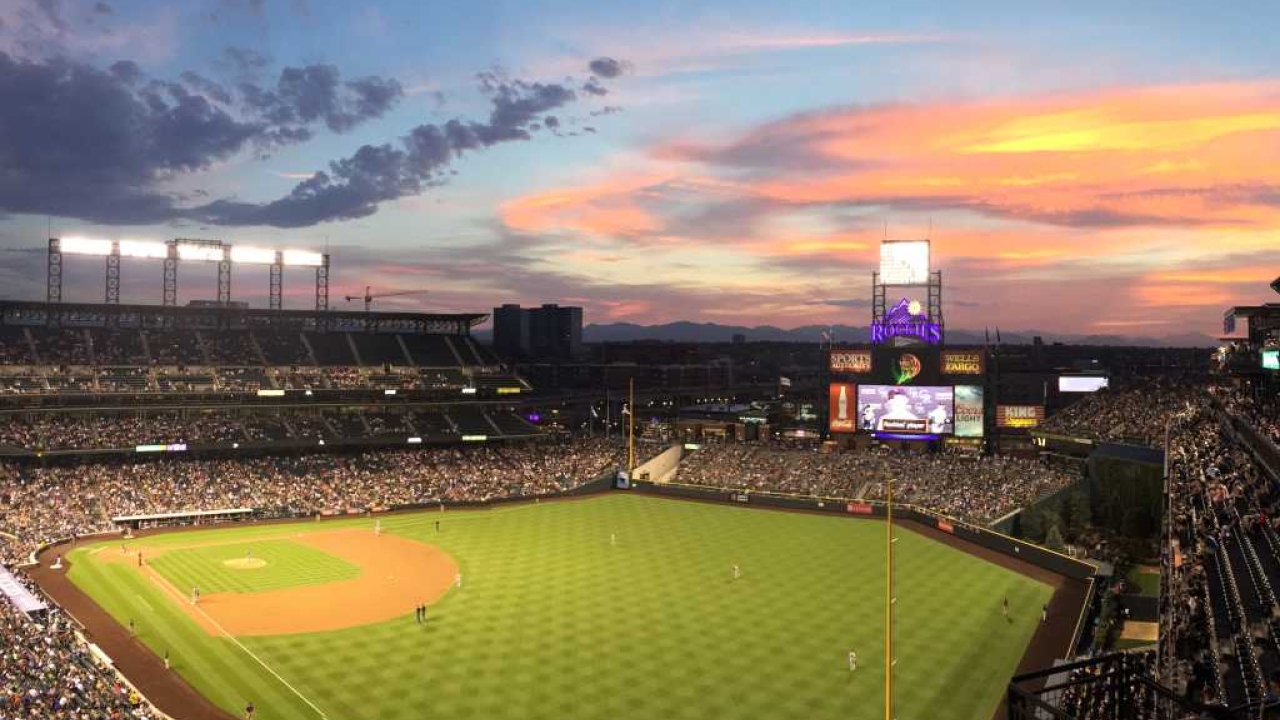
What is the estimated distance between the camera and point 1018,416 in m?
92.6

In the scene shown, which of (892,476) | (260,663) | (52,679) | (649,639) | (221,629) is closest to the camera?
(52,679)

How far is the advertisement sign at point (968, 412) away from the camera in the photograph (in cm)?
6650

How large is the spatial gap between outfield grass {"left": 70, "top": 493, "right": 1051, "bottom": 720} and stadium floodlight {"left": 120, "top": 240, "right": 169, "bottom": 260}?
3226 cm

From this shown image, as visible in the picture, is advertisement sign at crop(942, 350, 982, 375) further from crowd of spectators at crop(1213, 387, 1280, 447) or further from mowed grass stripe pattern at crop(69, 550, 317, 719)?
mowed grass stripe pattern at crop(69, 550, 317, 719)

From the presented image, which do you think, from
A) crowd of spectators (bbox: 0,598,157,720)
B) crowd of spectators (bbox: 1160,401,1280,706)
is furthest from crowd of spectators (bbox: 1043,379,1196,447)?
crowd of spectators (bbox: 0,598,157,720)

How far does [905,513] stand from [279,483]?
45254mm

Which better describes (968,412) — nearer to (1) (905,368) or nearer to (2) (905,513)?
(1) (905,368)

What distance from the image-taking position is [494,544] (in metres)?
53.5

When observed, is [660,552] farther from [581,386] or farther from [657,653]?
[581,386]

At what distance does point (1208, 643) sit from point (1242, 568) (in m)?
4.51

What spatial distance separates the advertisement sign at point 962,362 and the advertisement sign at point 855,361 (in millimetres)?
5737

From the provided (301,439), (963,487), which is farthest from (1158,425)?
(301,439)

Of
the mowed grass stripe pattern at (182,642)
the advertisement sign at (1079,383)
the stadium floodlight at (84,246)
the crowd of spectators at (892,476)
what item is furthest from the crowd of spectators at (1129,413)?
the stadium floodlight at (84,246)

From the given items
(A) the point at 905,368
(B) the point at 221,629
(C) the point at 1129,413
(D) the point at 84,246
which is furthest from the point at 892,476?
(D) the point at 84,246
